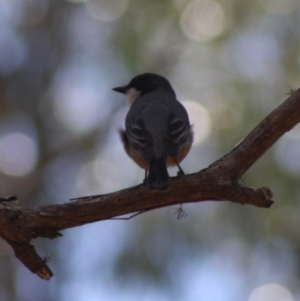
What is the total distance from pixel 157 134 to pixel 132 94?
1.63 m

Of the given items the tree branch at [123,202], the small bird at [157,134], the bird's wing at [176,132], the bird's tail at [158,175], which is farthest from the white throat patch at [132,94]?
the tree branch at [123,202]

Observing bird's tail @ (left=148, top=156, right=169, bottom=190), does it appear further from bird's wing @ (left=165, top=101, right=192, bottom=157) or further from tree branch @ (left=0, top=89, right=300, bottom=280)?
bird's wing @ (left=165, top=101, right=192, bottom=157)

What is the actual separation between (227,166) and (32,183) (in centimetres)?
415

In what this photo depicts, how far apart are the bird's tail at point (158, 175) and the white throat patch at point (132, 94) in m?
1.81

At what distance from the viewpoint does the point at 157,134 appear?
17.8ft

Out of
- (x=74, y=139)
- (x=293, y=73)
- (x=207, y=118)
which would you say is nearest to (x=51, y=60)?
(x=74, y=139)

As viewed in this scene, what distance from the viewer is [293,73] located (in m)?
7.59

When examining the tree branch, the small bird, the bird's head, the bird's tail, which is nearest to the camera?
the tree branch

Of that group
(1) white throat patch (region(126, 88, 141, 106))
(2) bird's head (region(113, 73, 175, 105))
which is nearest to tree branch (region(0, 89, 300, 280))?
(2) bird's head (region(113, 73, 175, 105))

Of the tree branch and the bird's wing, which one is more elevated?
the bird's wing

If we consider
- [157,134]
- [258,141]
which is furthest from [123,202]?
[157,134]

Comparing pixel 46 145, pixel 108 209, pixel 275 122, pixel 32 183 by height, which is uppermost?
pixel 46 145

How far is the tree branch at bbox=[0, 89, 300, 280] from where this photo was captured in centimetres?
431

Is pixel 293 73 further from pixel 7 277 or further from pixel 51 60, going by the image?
pixel 7 277
